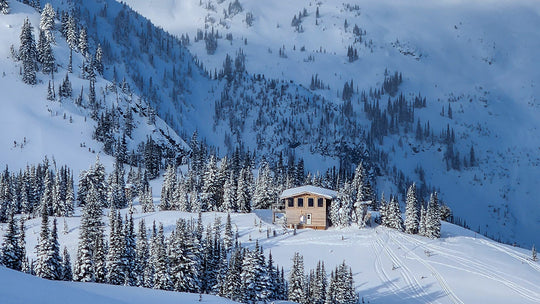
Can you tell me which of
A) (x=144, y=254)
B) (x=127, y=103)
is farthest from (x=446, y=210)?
(x=127, y=103)

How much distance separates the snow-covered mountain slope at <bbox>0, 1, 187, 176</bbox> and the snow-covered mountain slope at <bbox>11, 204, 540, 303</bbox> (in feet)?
210

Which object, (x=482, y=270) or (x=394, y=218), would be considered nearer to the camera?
(x=482, y=270)

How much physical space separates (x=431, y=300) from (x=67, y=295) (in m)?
41.1

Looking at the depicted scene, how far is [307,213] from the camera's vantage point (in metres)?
80.9

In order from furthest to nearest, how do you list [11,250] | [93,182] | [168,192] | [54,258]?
[168,192]
[93,182]
[54,258]
[11,250]

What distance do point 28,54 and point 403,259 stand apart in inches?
5518

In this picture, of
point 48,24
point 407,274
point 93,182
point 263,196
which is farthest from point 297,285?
point 48,24

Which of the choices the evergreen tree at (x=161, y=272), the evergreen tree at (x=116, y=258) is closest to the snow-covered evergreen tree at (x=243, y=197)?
the evergreen tree at (x=116, y=258)

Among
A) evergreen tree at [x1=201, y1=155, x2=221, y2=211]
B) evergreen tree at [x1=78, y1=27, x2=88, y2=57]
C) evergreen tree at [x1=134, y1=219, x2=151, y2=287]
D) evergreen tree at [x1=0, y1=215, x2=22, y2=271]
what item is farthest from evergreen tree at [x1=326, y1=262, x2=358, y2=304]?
evergreen tree at [x1=78, y1=27, x2=88, y2=57]

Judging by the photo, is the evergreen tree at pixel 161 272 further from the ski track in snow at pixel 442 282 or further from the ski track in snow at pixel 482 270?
the ski track in snow at pixel 482 270

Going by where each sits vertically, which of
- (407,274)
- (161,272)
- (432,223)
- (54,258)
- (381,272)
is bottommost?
(407,274)

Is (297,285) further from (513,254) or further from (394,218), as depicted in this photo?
(513,254)

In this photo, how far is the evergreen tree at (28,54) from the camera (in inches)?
6368

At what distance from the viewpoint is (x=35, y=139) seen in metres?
142
